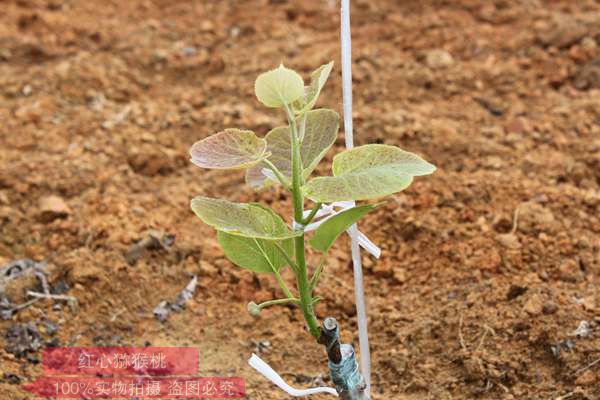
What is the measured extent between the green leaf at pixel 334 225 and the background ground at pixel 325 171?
1.71ft

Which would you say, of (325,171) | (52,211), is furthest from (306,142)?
(52,211)

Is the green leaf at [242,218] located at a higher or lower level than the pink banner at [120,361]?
higher

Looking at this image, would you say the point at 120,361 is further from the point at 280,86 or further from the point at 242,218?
the point at 280,86

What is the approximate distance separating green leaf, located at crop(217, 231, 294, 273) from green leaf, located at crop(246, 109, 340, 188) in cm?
8

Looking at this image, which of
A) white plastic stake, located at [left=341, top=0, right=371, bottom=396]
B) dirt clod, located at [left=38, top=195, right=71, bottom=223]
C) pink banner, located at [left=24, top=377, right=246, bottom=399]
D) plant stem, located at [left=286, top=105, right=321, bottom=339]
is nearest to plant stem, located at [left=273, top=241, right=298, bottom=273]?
plant stem, located at [left=286, top=105, right=321, bottom=339]

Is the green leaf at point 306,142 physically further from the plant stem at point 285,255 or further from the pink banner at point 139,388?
the pink banner at point 139,388

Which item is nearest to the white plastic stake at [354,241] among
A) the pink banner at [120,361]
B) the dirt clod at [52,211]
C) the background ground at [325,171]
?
the background ground at [325,171]

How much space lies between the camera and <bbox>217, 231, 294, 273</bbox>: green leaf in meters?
1.27

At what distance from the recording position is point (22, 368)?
5.51ft

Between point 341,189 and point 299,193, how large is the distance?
0.07 meters

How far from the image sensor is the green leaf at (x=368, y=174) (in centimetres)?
110

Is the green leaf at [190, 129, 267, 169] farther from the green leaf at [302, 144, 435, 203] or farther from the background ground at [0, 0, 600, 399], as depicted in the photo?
the background ground at [0, 0, 600, 399]

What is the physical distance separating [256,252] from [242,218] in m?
0.09

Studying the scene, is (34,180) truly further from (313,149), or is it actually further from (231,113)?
(313,149)
